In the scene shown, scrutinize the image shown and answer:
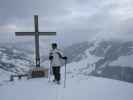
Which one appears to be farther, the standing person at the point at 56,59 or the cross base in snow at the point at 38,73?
the cross base in snow at the point at 38,73

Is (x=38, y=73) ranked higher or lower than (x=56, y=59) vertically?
lower

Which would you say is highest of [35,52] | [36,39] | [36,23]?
[36,23]

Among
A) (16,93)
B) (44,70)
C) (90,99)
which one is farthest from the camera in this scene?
(44,70)

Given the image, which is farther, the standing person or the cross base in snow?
the cross base in snow

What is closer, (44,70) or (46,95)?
(46,95)

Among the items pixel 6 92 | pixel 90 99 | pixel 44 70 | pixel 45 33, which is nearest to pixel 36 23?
pixel 45 33

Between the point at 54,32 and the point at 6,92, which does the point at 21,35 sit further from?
the point at 6,92

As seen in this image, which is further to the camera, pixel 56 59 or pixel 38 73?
pixel 38 73

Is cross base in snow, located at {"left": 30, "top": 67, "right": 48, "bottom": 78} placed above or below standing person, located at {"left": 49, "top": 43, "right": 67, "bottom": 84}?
below

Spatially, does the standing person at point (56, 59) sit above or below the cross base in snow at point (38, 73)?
above

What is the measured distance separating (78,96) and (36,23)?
7.87 m

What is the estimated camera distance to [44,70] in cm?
1372

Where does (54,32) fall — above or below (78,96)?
above

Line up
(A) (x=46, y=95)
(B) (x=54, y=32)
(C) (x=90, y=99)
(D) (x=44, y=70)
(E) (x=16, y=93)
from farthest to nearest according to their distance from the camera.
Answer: (B) (x=54, y=32), (D) (x=44, y=70), (E) (x=16, y=93), (A) (x=46, y=95), (C) (x=90, y=99)
